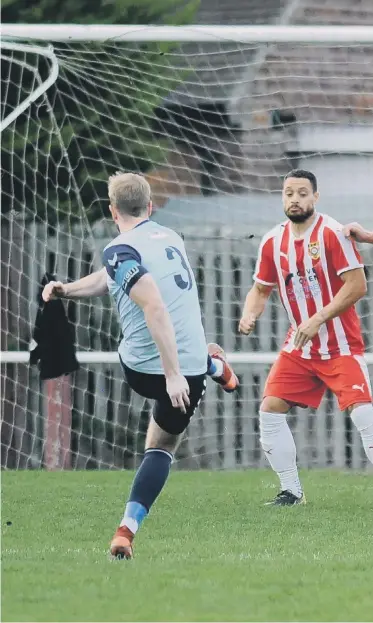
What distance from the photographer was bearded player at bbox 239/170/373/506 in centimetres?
829

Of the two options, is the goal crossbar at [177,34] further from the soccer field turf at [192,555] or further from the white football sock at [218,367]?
the white football sock at [218,367]

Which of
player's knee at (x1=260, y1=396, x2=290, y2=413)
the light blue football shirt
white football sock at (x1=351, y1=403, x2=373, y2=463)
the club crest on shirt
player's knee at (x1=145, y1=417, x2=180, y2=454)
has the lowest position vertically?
player's knee at (x1=145, y1=417, x2=180, y2=454)

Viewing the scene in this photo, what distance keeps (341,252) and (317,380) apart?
0.86 meters

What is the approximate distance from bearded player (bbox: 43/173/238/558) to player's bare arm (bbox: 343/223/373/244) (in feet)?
5.28

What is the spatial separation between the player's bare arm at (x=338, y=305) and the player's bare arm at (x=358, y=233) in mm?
251

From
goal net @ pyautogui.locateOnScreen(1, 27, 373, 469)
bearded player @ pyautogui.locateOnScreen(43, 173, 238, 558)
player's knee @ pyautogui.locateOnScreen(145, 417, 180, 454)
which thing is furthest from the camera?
goal net @ pyautogui.locateOnScreen(1, 27, 373, 469)

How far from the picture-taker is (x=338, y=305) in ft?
26.6

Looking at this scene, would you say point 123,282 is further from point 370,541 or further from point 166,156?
point 166,156

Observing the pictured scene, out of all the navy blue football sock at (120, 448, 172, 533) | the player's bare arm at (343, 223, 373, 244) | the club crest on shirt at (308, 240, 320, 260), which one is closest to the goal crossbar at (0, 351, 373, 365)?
the club crest on shirt at (308, 240, 320, 260)

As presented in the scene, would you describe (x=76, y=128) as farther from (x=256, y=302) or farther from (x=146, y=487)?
(x=146, y=487)

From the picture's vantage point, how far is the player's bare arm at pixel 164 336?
6.07 meters

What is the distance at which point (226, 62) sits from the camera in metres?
15.0

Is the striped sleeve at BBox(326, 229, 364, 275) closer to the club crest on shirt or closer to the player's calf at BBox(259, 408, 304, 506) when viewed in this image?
the club crest on shirt

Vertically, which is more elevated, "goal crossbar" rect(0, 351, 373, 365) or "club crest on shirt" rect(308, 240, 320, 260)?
"club crest on shirt" rect(308, 240, 320, 260)
